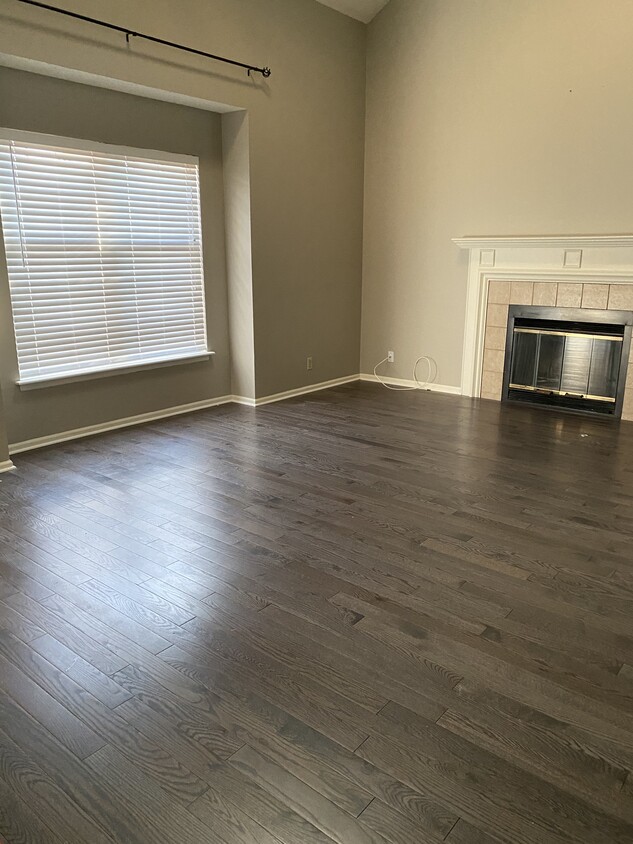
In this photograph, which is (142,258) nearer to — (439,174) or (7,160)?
(7,160)

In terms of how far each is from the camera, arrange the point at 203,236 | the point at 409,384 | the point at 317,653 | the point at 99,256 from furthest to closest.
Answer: the point at 409,384 → the point at 203,236 → the point at 99,256 → the point at 317,653

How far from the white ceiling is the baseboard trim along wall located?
3.26 meters

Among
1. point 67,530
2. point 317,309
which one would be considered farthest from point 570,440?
point 67,530

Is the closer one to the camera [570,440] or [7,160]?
[7,160]

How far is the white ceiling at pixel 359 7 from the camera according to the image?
5.38m

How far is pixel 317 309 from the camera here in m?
5.92

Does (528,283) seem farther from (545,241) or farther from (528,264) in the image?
(545,241)

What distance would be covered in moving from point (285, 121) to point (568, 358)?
9.97 ft

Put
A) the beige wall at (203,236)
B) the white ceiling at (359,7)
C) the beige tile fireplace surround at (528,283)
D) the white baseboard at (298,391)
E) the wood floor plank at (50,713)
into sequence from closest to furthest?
1. the wood floor plank at (50,713)
2. the beige wall at (203,236)
3. the beige tile fireplace surround at (528,283)
4. the white ceiling at (359,7)
5. the white baseboard at (298,391)

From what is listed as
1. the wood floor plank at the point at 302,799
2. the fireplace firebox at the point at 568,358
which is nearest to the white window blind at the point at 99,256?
the fireplace firebox at the point at 568,358

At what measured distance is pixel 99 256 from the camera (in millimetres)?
4453

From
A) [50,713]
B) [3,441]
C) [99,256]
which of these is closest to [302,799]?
[50,713]

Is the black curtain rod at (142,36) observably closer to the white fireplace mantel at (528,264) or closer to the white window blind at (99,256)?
the white window blind at (99,256)

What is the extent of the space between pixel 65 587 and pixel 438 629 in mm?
1461
